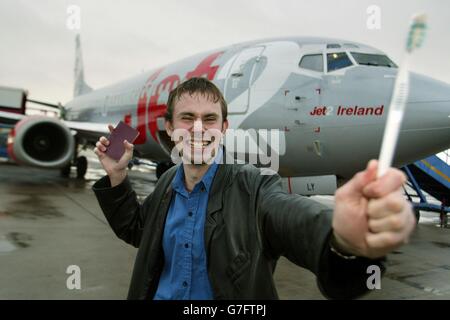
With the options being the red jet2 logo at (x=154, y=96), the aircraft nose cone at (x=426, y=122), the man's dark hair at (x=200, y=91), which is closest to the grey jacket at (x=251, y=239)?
the man's dark hair at (x=200, y=91)

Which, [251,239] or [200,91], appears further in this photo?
[200,91]

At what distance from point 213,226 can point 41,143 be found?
326 inches

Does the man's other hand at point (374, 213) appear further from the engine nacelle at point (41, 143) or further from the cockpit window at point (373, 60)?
the engine nacelle at point (41, 143)

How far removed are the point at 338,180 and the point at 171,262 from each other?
3819 mm

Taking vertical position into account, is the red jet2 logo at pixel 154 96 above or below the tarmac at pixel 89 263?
above

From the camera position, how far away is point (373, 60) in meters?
5.15

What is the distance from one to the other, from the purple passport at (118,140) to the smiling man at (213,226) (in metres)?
0.02

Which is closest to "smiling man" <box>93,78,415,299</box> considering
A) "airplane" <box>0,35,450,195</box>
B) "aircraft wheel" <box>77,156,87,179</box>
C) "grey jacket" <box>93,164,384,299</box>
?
"grey jacket" <box>93,164,384,299</box>

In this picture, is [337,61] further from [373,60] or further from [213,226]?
[213,226]

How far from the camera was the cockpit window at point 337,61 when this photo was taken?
5055 mm

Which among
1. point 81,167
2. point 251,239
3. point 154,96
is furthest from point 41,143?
point 251,239

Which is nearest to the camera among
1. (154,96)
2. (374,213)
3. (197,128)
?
(374,213)

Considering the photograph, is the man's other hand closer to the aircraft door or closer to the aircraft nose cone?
the aircraft nose cone

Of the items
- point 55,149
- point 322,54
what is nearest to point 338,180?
point 322,54
